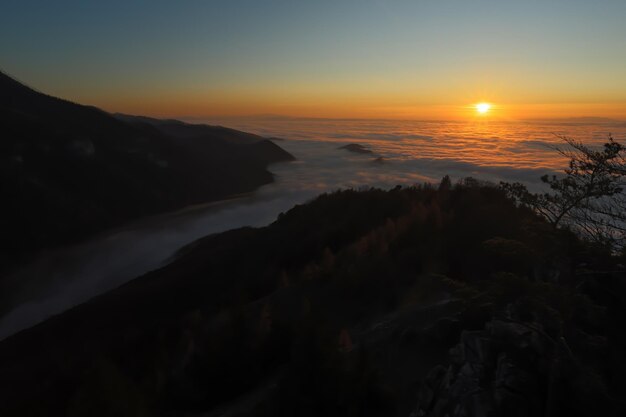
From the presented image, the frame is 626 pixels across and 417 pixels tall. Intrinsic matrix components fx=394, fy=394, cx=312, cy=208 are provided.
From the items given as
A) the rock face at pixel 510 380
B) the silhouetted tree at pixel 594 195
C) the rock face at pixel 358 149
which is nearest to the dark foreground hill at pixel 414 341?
the rock face at pixel 510 380

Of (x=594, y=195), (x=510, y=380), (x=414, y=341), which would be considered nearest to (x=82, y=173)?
(x=414, y=341)

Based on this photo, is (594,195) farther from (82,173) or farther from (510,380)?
(82,173)

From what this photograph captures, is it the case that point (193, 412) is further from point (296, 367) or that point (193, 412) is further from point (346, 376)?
point (346, 376)

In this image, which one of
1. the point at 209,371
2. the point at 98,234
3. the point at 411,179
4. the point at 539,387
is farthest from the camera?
the point at 411,179

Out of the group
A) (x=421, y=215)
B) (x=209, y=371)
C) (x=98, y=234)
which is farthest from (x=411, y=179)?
(x=209, y=371)

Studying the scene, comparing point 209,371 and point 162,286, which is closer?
point 209,371

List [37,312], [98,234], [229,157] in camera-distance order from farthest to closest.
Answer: [229,157]
[98,234]
[37,312]

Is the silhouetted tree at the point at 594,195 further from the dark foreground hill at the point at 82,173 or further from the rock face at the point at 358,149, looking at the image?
the rock face at the point at 358,149
